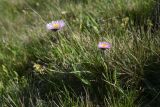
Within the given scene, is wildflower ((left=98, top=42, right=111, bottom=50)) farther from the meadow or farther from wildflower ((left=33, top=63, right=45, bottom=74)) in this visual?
wildflower ((left=33, top=63, right=45, bottom=74))

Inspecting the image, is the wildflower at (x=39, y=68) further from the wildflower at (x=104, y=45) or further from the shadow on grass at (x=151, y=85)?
the shadow on grass at (x=151, y=85)

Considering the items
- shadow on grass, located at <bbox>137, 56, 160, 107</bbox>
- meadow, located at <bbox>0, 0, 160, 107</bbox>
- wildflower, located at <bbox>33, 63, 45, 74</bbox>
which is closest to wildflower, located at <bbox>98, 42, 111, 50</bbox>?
meadow, located at <bbox>0, 0, 160, 107</bbox>

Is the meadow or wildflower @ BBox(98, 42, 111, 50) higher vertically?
wildflower @ BBox(98, 42, 111, 50)

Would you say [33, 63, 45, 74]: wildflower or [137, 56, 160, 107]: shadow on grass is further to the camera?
[33, 63, 45, 74]: wildflower

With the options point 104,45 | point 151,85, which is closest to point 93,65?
point 104,45

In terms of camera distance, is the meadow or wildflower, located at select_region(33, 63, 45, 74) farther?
wildflower, located at select_region(33, 63, 45, 74)

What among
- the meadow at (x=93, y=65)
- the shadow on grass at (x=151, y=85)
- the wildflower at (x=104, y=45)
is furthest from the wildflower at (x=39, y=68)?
the shadow on grass at (x=151, y=85)

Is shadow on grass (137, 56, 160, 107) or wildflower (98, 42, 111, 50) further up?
wildflower (98, 42, 111, 50)

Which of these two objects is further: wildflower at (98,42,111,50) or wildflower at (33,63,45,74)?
wildflower at (33,63,45,74)

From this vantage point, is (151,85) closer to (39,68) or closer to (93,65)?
(93,65)
